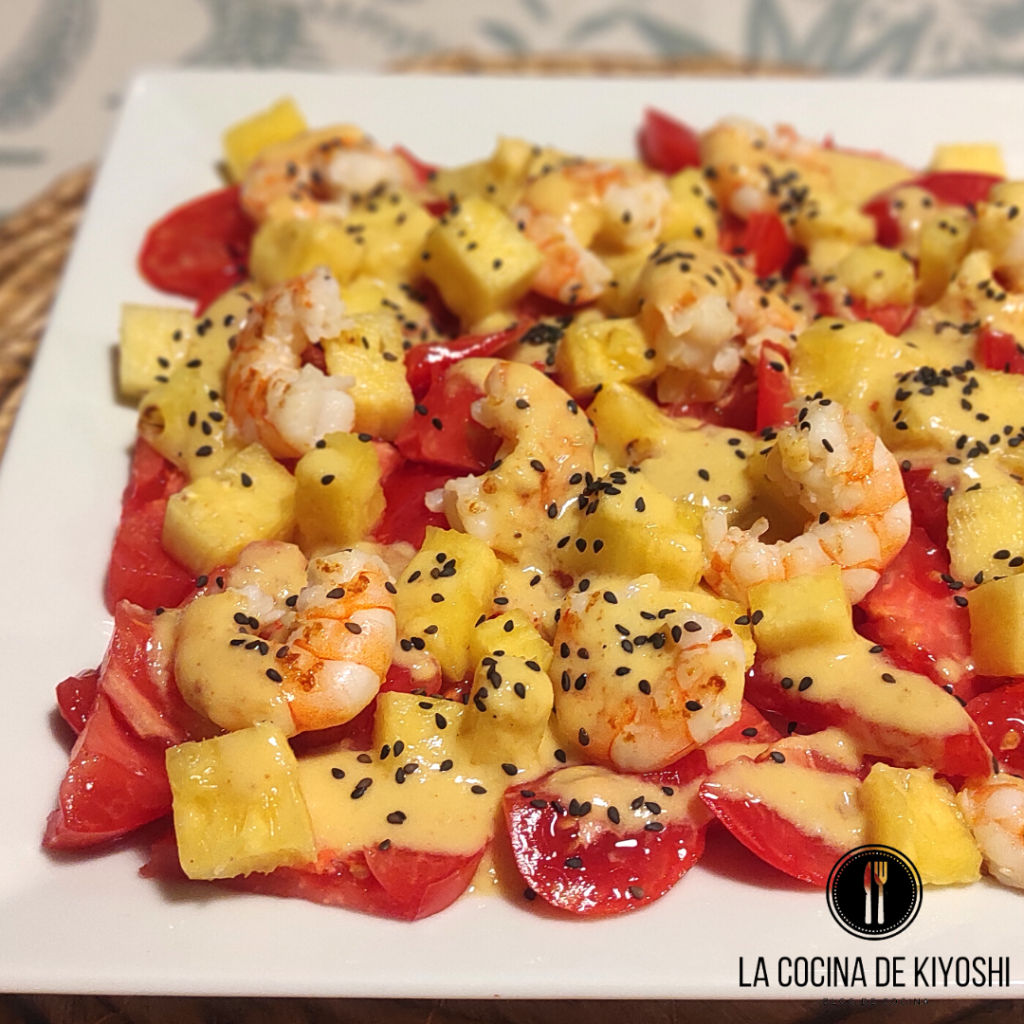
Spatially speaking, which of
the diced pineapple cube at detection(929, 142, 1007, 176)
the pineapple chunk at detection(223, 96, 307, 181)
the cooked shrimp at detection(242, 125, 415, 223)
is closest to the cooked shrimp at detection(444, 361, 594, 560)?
the cooked shrimp at detection(242, 125, 415, 223)

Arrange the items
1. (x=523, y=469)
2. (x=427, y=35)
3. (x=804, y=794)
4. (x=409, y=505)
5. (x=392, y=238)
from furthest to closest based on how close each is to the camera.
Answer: (x=427, y=35), (x=392, y=238), (x=409, y=505), (x=523, y=469), (x=804, y=794)

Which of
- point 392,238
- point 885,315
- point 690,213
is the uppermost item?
point 690,213

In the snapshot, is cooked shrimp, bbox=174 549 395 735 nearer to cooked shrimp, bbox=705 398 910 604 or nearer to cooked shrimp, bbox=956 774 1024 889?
cooked shrimp, bbox=705 398 910 604

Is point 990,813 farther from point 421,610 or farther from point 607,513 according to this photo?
point 421,610

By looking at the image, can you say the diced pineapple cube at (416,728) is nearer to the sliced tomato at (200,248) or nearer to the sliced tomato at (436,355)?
the sliced tomato at (436,355)

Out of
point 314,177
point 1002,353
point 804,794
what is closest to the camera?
point 804,794

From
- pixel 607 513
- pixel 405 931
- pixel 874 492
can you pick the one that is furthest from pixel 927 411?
pixel 405 931

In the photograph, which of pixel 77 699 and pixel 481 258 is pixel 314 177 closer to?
pixel 481 258

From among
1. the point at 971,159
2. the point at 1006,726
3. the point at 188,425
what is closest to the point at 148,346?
the point at 188,425
